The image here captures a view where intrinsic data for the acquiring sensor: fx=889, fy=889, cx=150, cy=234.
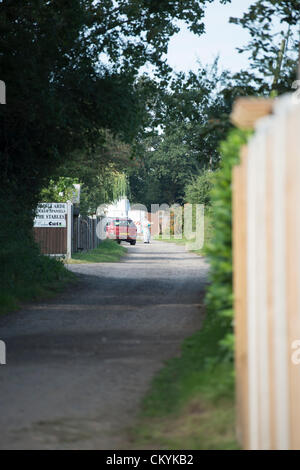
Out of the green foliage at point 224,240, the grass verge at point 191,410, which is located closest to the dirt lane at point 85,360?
the grass verge at point 191,410

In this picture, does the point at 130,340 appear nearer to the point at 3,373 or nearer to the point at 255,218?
the point at 3,373

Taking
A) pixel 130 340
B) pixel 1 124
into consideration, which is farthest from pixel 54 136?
pixel 130 340

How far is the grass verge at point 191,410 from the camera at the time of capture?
617cm

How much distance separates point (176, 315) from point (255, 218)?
9398 millimetres

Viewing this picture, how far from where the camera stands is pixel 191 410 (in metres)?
6.88

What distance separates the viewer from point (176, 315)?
47.7 feet

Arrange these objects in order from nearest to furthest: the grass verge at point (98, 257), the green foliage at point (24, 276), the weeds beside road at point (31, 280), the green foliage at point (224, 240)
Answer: the green foliage at point (224, 240), the weeds beside road at point (31, 280), the green foliage at point (24, 276), the grass verge at point (98, 257)

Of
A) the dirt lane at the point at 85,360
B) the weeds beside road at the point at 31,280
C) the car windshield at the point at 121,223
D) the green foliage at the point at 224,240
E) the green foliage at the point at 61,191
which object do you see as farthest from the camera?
the car windshield at the point at 121,223

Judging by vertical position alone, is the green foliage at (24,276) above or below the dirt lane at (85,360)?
above

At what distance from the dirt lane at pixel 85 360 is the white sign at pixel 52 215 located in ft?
46.6

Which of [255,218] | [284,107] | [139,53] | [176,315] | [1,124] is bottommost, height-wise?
[176,315]

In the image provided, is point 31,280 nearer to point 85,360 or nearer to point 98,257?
point 85,360

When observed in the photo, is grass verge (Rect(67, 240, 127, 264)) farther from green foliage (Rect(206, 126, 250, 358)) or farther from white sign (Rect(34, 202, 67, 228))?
green foliage (Rect(206, 126, 250, 358))

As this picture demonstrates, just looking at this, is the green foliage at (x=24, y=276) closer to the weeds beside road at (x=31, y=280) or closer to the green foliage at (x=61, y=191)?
the weeds beside road at (x=31, y=280)
